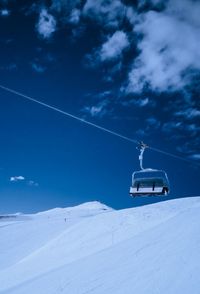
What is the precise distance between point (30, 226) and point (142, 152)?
40.0 m

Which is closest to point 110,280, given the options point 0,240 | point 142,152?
point 142,152

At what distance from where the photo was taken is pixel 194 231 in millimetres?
24688

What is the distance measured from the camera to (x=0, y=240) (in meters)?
43.5

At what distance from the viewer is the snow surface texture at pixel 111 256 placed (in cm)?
1648

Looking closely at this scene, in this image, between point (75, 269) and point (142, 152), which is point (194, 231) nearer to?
point (75, 269)

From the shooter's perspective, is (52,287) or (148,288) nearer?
(148,288)

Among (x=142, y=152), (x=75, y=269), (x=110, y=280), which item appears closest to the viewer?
(x=142, y=152)

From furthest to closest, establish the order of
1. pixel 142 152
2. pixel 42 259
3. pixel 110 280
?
pixel 42 259 → pixel 110 280 → pixel 142 152

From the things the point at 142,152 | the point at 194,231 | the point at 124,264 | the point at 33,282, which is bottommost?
the point at 33,282

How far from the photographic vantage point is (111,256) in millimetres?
23406

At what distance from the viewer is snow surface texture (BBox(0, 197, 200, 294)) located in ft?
54.1

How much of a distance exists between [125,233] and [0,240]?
68.1 feet

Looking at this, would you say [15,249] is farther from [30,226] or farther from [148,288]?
[148,288]

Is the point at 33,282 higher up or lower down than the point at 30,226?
lower down
